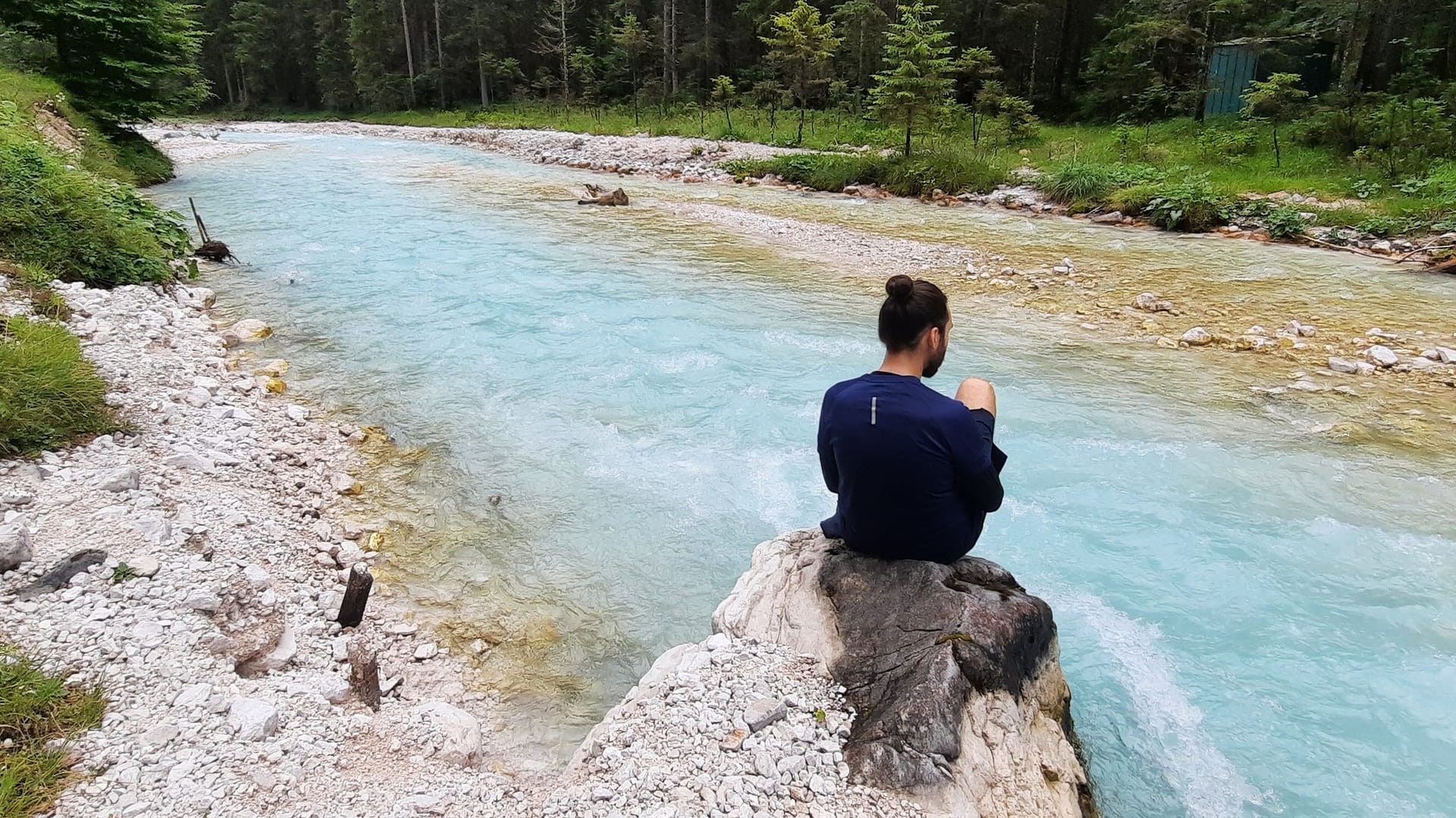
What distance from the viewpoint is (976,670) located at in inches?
109

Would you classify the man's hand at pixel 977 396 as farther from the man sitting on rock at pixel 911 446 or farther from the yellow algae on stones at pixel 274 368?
the yellow algae on stones at pixel 274 368

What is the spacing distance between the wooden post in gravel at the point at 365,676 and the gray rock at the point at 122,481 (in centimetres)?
194

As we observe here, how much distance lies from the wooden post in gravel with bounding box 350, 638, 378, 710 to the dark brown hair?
8.82ft

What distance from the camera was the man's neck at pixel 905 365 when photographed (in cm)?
311

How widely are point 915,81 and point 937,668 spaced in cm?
1835

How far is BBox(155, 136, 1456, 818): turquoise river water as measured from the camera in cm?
371

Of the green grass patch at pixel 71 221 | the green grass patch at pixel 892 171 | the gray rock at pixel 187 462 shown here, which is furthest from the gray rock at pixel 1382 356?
the green grass patch at pixel 71 221

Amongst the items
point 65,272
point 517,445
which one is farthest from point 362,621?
point 65,272

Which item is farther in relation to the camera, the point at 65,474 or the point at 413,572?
the point at 413,572

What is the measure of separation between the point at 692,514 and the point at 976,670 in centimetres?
304

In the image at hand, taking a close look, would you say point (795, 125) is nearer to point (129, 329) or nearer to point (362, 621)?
point (129, 329)

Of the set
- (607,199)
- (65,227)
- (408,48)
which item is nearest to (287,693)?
(65,227)

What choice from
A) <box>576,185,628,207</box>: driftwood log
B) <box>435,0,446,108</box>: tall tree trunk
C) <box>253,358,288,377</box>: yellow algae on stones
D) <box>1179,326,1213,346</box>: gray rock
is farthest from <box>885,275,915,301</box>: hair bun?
→ <box>435,0,446,108</box>: tall tree trunk

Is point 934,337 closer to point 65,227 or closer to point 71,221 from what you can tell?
point 65,227
